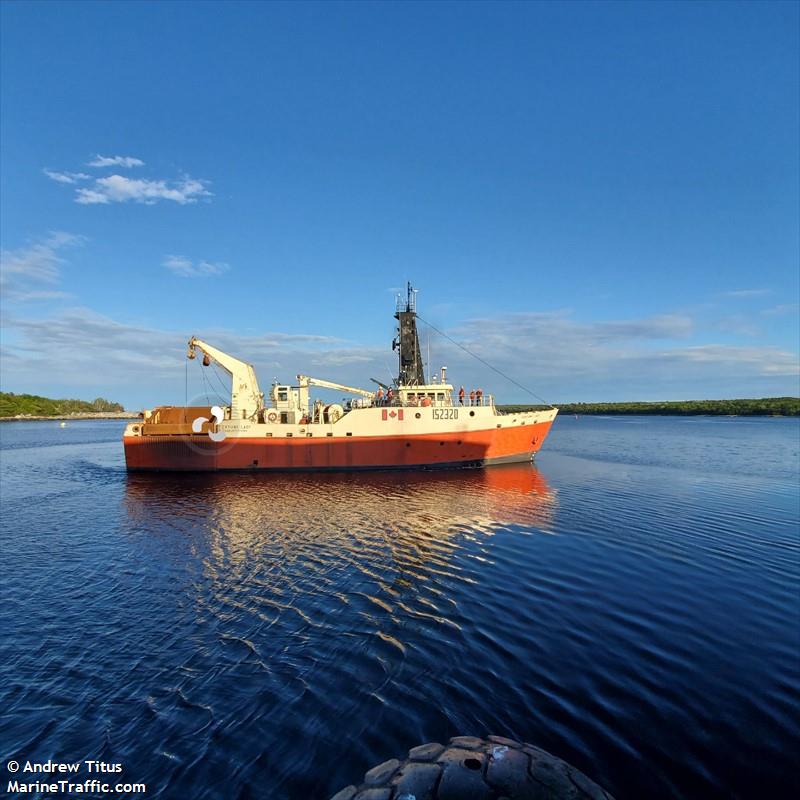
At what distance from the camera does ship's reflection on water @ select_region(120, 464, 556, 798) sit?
7.16 metres

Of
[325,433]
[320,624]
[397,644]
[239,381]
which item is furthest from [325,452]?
[397,644]

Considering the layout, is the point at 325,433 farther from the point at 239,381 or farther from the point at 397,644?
the point at 397,644

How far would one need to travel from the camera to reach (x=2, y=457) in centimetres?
5597

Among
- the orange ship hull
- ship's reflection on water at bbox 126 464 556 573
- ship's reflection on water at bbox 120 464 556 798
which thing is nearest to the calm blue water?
ship's reflection on water at bbox 120 464 556 798

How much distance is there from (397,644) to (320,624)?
227cm

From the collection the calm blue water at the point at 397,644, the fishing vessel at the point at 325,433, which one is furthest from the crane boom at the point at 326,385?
the calm blue water at the point at 397,644

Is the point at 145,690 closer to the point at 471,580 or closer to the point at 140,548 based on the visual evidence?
the point at 471,580

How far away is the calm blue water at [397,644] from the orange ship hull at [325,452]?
14313 mm

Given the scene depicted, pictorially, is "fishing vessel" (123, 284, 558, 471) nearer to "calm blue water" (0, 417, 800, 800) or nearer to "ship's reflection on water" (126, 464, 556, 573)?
"ship's reflection on water" (126, 464, 556, 573)

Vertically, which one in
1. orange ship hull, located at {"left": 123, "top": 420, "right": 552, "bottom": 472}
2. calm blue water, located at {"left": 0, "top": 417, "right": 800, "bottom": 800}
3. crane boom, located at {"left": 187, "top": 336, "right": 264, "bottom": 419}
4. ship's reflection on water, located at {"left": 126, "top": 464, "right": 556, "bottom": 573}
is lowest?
calm blue water, located at {"left": 0, "top": 417, "right": 800, "bottom": 800}

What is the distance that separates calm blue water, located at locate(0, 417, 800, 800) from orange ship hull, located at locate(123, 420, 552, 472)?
563 inches

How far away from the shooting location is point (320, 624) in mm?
11352

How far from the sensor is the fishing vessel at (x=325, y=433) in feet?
123

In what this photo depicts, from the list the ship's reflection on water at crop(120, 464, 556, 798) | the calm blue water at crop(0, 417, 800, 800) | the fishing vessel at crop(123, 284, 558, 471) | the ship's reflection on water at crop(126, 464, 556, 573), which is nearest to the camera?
the calm blue water at crop(0, 417, 800, 800)
